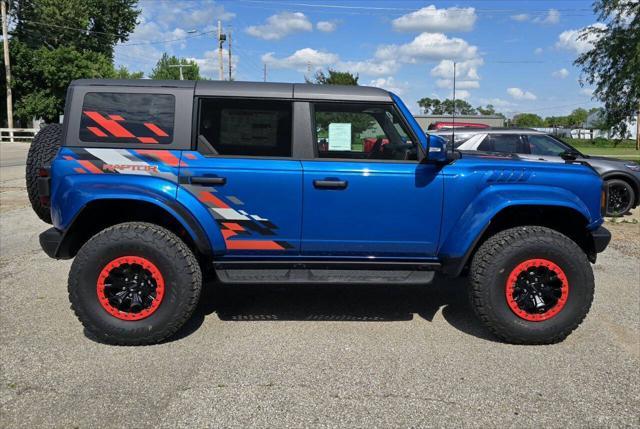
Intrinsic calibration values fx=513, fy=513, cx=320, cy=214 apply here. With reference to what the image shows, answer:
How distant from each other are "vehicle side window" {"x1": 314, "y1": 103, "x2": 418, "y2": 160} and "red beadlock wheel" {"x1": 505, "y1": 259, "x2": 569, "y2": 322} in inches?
46.8

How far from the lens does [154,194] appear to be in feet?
12.0

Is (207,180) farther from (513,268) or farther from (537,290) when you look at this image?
(537,290)

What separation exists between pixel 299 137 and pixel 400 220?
0.98 metres

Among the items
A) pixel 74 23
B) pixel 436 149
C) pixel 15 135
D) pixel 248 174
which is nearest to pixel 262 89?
pixel 248 174

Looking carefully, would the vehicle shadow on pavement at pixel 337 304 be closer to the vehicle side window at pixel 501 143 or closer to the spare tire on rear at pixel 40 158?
the spare tire on rear at pixel 40 158

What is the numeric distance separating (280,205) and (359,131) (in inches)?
35.5

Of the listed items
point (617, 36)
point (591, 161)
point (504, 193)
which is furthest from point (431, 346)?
point (617, 36)

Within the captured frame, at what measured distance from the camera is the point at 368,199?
12.4ft

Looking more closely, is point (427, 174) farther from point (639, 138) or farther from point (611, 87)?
point (639, 138)

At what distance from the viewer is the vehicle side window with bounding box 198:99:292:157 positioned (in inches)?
153

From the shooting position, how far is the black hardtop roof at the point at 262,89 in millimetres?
3836

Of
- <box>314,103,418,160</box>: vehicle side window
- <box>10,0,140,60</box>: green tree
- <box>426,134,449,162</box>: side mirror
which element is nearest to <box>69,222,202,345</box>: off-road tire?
Result: <box>314,103,418,160</box>: vehicle side window

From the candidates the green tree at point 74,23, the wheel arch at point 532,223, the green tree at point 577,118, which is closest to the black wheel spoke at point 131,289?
the wheel arch at point 532,223

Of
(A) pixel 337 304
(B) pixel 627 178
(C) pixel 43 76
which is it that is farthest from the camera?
(C) pixel 43 76
